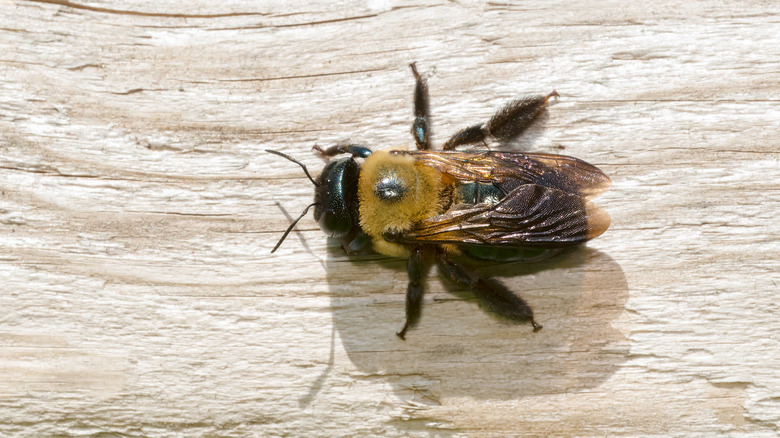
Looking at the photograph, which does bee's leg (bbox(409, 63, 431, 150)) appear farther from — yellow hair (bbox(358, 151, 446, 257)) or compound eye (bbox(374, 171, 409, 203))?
compound eye (bbox(374, 171, 409, 203))

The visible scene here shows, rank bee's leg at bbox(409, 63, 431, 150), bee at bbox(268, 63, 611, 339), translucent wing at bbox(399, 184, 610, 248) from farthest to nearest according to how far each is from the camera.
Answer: bee's leg at bbox(409, 63, 431, 150)
bee at bbox(268, 63, 611, 339)
translucent wing at bbox(399, 184, 610, 248)

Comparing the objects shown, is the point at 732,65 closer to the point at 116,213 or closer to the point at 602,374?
the point at 602,374

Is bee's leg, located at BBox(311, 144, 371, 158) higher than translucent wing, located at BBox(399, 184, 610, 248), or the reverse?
bee's leg, located at BBox(311, 144, 371, 158)

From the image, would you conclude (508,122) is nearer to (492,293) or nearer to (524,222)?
(524,222)

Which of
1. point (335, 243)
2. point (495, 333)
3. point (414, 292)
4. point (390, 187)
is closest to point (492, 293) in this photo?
point (495, 333)

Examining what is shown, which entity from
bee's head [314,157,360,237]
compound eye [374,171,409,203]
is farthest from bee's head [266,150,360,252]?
compound eye [374,171,409,203]

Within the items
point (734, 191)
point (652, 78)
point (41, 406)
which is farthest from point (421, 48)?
point (41, 406)
